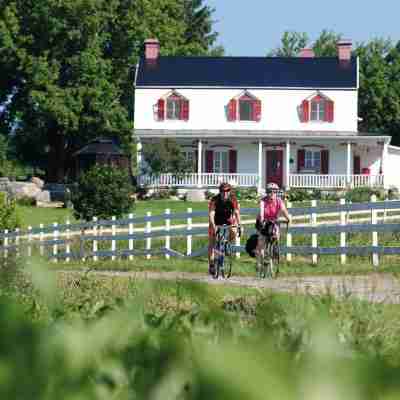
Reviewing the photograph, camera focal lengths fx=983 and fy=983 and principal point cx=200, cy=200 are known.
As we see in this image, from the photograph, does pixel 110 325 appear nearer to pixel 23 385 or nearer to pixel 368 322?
pixel 23 385

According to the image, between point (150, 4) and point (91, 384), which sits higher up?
point (150, 4)

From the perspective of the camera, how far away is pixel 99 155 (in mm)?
57469

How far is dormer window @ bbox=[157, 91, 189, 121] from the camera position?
5516cm

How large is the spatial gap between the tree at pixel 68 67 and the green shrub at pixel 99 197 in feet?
69.5

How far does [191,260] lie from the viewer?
23.1 metres

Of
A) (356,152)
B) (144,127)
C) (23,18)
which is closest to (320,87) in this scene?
(356,152)

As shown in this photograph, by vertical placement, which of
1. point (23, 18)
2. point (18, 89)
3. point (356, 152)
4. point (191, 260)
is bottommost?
point (191, 260)

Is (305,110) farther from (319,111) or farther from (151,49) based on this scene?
(151,49)

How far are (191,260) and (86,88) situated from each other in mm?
32660

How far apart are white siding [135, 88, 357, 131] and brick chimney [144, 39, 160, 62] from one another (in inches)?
95.6

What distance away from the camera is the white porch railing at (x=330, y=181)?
2095 inches

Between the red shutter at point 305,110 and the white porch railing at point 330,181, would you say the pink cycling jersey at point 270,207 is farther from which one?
the red shutter at point 305,110

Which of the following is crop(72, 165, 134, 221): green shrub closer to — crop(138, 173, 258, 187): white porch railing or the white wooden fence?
the white wooden fence

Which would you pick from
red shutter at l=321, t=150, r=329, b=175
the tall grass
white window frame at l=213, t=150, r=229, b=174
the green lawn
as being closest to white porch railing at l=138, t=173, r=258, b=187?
white window frame at l=213, t=150, r=229, b=174
